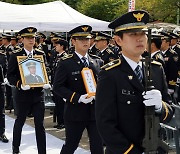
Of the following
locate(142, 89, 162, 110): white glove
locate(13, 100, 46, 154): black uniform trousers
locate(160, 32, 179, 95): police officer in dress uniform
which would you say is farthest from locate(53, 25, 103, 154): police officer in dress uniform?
locate(160, 32, 179, 95): police officer in dress uniform

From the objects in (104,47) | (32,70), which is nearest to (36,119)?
(32,70)

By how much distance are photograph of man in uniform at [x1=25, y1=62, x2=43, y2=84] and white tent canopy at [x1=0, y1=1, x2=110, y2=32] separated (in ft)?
18.2

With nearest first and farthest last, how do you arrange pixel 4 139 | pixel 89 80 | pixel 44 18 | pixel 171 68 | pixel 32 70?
pixel 89 80, pixel 32 70, pixel 4 139, pixel 171 68, pixel 44 18

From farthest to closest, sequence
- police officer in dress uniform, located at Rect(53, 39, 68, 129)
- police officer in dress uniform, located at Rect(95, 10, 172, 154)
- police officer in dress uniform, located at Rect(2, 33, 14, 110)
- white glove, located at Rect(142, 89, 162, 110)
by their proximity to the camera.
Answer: police officer in dress uniform, located at Rect(2, 33, 14, 110)
police officer in dress uniform, located at Rect(53, 39, 68, 129)
police officer in dress uniform, located at Rect(95, 10, 172, 154)
white glove, located at Rect(142, 89, 162, 110)

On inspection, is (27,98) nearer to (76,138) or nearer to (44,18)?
(76,138)

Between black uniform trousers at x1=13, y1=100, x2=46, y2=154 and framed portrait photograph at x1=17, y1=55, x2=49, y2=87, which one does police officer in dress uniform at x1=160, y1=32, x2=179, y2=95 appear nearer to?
framed portrait photograph at x1=17, y1=55, x2=49, y2=87

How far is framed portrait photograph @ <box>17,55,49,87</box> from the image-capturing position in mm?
5820

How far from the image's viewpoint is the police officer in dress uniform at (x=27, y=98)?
225 inches

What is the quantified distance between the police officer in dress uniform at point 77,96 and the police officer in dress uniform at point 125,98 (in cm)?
180

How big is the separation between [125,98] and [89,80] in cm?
196

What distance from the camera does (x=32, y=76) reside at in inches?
232

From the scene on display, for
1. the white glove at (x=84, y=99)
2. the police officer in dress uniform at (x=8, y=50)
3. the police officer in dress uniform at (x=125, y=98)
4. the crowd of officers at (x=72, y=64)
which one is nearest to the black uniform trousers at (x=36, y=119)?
the crowd of officers at (x=72, y=64)

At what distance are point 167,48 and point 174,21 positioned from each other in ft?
85.9

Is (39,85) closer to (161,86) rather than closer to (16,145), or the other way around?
(16,145)
